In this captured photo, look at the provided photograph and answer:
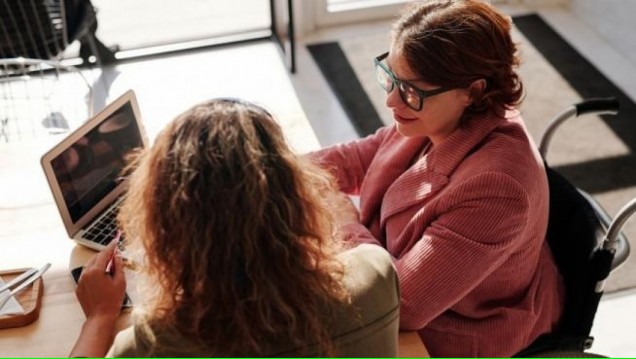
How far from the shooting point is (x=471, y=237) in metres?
1.50

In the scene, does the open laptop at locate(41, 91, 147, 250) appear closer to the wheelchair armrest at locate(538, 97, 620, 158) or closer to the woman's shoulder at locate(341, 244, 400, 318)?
the woman's shoulder at locate(341, 244, 400, 318)

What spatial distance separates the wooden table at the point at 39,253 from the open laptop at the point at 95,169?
2.2 inches

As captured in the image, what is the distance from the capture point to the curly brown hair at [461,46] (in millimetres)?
1518

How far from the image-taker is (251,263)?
110cm

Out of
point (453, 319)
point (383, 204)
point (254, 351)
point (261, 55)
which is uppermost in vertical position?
point (254, 351)

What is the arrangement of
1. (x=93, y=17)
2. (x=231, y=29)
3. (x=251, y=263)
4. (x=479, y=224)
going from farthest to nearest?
(x=231, y=29)
(x=93, y=17)
(x=479, y=224)
(x=251, y=263)

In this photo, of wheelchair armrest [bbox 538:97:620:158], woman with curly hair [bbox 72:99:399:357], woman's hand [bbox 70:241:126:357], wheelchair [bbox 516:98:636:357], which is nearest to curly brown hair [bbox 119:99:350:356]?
woman with curly hair [bbox 72:99:399:357]

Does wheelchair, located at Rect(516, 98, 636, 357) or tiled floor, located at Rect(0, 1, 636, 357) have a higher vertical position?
wheelchair, located at Rect(516, 98, 636, 357)

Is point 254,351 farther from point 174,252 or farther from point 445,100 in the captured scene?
point 445,100

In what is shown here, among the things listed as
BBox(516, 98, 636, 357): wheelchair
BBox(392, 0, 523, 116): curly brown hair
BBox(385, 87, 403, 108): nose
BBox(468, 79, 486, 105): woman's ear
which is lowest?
BBox(516, 98, 636, 357): wheelchair

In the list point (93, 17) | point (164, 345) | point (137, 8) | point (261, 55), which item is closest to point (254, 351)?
point (164, 345)

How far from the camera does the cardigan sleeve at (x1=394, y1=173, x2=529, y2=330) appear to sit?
1.49 metres

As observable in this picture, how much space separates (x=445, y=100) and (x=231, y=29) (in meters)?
2.37

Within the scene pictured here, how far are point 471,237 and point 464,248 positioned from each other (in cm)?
3
